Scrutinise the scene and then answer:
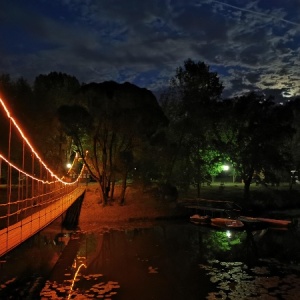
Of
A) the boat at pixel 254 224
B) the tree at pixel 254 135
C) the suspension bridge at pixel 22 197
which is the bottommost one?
the boat at pixel 254 224

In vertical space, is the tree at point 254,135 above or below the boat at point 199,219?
above

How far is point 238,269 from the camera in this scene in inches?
637

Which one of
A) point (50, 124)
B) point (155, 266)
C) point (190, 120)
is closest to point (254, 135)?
point (190, 120)

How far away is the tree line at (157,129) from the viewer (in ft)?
97.7

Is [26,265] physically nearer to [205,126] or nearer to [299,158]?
[205,126]

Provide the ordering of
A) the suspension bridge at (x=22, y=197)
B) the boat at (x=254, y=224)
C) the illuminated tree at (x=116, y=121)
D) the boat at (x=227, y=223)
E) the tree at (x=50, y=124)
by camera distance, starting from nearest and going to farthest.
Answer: the suspension bridge at (x=22, y=197) < the boat at (x=254, y=224) < the boat at (x=227, y=223) < the illuminated tree at (x=116, y=121) < the tree at (x=50, y=124)

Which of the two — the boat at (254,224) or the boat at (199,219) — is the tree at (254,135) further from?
the boat at (254,224)

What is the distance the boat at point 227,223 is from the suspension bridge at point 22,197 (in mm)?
10003

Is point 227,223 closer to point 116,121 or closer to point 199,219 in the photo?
point 199,219

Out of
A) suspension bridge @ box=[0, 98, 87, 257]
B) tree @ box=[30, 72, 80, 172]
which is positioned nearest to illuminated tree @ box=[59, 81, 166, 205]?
tree @ box=[30, 72, 80, 172]

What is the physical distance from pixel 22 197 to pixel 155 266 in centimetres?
1101

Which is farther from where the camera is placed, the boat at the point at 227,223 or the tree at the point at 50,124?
the tree at the point at 50,124

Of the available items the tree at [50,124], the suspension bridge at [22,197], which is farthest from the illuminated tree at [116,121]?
the suspension bridge at [22,197]

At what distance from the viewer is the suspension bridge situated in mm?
12863
